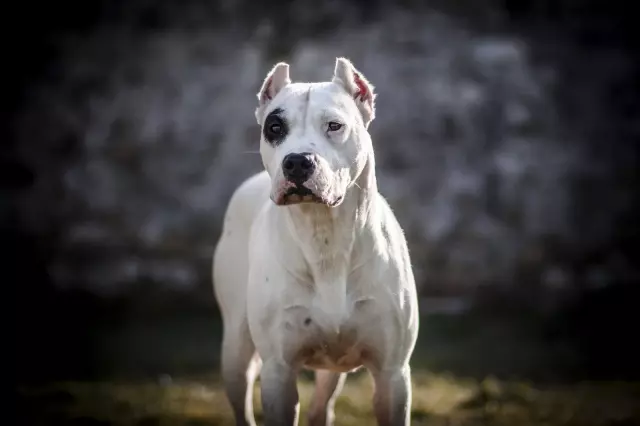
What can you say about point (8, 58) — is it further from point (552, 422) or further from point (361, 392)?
point (552, 422)

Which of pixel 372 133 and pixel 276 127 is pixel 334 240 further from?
pixel 372 133

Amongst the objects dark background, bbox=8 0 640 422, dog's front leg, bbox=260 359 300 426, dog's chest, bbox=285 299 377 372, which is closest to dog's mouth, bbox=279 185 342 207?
dog's chest, bbox=285 299 377 372

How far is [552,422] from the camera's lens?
483cm

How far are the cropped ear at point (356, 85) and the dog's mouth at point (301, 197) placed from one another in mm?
435

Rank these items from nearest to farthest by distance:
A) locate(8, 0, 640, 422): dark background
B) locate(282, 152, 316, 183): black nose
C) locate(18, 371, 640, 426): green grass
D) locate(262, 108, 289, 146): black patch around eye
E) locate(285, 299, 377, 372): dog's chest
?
1. locate(282, 152, 316, 183): black nose
2. locate(262, 108, 289, 146): black patch around eye
3. locate(285, 299, 377, 372): dog's chest
4. locate(18, 371, 640, 426): green grass
5. locate(8, 0, 640, 422): dark background

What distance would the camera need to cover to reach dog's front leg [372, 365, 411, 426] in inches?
129

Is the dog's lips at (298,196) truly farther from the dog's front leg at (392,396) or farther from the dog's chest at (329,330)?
the dog's front leg at (392,396)

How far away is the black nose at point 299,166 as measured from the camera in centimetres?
287

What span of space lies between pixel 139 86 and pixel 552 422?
363cm

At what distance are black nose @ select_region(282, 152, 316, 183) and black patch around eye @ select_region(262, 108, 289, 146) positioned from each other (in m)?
0.20

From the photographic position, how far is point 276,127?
3.09 meters

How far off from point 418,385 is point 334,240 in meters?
A: 2.55

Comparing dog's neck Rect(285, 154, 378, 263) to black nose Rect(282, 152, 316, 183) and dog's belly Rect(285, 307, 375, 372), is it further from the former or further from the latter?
black nose Rect(282, 152, 316, 183)

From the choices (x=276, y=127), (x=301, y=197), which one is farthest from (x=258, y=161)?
(x=301, y=197)
